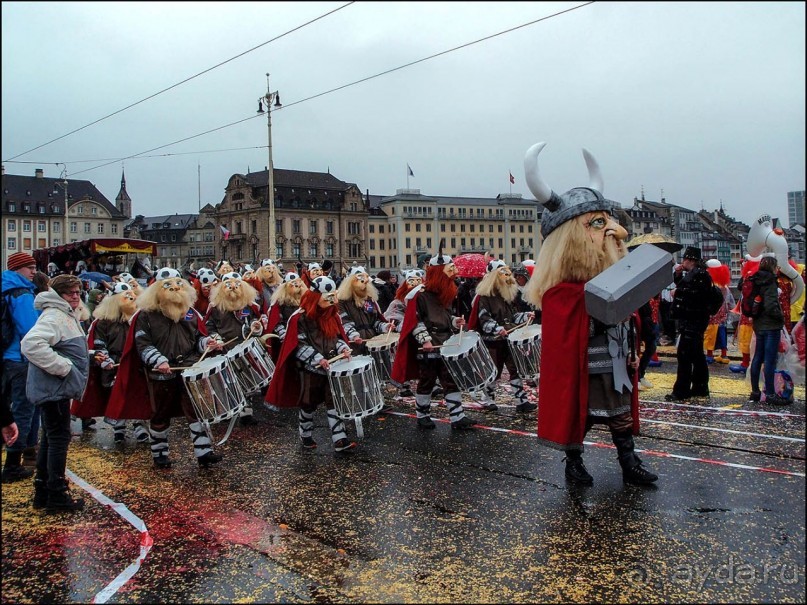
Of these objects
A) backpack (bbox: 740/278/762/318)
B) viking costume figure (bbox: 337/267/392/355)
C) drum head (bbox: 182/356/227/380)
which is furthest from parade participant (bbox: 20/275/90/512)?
backpack (bbox: 740/278/762/318)

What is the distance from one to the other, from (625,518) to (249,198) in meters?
88.7

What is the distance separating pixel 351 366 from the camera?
23.5 feet

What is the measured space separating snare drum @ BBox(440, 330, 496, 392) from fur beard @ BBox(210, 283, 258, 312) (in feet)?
9.69

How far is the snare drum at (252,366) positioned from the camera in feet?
25.9

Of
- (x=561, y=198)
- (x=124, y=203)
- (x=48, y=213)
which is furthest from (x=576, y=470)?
(x=124, y=203)

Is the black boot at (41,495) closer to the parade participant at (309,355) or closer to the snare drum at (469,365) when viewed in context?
the parade participant at (309,355)

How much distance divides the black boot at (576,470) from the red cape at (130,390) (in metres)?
4.10

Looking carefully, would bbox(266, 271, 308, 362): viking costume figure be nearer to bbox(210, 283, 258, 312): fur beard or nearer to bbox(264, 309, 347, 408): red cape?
bbox(210, 283, 258, 312): fur beard

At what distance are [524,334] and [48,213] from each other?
9173 cm

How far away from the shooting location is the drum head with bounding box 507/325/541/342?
339 inches

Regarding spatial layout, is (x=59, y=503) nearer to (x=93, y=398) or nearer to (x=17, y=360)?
(x=17, y=360)

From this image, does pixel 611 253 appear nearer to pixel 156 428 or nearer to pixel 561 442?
pixel 561 442

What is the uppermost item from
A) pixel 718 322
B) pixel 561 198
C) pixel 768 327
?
pixel 561 198

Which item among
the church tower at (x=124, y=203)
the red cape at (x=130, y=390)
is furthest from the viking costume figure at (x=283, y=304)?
the church tower at (x=124, y=203)
